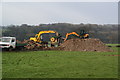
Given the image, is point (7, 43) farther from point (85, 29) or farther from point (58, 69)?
point (85, 29)

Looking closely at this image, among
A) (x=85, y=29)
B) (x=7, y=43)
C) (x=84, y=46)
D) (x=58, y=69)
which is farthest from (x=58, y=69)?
(x=85, y=29)

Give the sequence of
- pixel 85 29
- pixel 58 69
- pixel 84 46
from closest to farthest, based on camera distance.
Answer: pixel 58 69 < pixel 84 46 < pixel 85 29

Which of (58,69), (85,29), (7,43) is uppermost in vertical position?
(85,29)

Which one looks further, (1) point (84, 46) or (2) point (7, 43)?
(1) point (84, 46)

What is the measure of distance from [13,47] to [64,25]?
82710 millimetres

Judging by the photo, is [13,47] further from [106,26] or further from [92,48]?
[106,26]

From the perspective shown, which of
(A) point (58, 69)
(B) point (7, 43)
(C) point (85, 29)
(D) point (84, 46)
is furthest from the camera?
(C) point (85, 29)

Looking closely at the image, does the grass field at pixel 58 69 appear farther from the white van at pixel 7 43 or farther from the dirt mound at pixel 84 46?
the dirt mound at pixel 84 46

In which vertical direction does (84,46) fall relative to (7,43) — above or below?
below

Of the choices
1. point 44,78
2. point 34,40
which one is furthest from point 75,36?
point 44,78

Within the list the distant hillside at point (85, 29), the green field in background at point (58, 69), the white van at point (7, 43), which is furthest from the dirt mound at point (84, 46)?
the distant hillside at point (85, 29)

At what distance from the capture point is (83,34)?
47.0 m

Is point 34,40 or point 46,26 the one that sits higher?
point 46,26

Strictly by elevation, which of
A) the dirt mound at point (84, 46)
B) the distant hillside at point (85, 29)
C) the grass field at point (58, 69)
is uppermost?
the distant hillside at point (85, 29)
